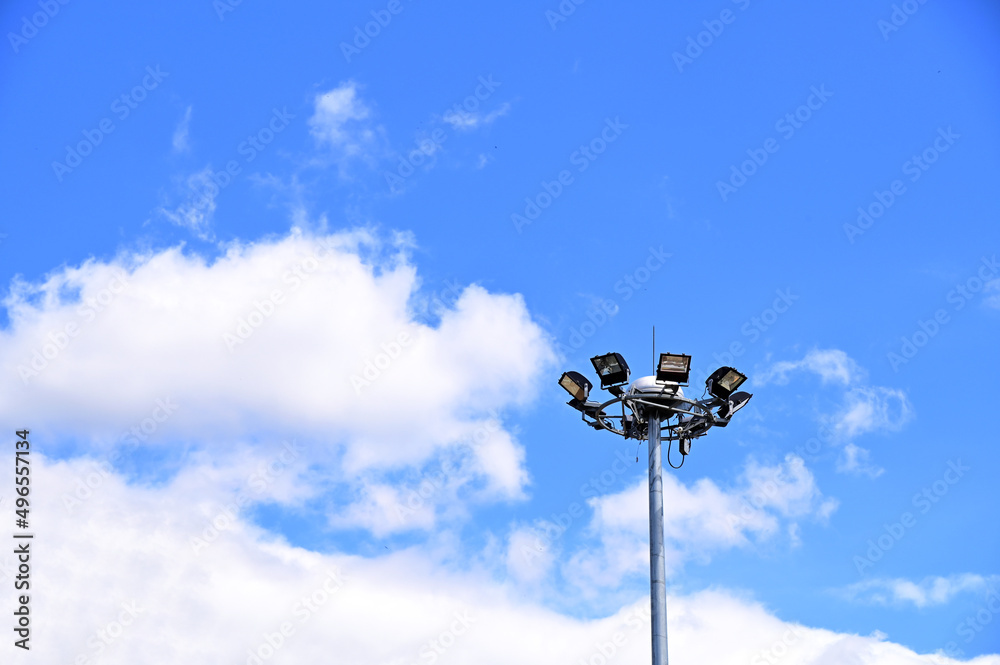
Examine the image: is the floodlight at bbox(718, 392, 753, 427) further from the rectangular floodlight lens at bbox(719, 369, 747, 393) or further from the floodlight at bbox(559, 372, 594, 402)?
the floodlight at bbox(559, 372, 594, 402)

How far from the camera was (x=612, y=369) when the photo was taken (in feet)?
94.5

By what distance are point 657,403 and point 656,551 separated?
11.9 feet

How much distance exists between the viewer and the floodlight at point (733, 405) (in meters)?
29.5

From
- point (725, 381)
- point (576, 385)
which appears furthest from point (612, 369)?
point (725, 381)

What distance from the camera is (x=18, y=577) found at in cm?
3145

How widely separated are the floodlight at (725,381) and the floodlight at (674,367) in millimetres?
862

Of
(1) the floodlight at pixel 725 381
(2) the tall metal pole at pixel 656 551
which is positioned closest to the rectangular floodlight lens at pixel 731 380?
(1) the floodlight at pixel 725 381

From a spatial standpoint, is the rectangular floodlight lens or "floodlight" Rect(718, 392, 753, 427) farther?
"floodlight" Rect(718, 392, 753, 427)

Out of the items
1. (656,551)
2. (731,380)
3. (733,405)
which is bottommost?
(656,551)

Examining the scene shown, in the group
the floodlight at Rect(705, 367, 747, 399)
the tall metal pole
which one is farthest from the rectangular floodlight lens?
the tall metal pole

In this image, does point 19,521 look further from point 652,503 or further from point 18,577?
point 652,503

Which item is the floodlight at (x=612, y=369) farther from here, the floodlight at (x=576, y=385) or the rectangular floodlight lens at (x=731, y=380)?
the rectangular floodlight lens at (x=731, y=380)

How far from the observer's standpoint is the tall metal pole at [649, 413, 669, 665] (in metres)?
26.7

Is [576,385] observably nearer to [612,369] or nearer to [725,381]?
[612,369]
